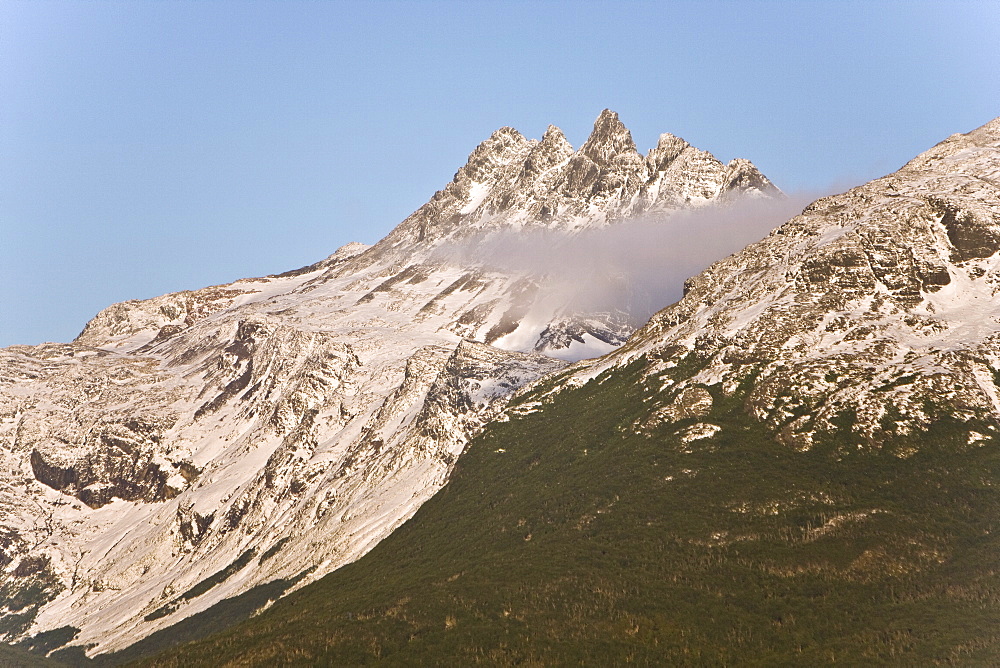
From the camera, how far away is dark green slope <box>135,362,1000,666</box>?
13200 centimetres

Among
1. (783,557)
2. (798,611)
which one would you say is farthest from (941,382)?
(798,611)

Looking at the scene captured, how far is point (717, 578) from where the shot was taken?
15062 cm

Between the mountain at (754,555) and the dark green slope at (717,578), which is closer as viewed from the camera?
the dark green slope at (717,578)

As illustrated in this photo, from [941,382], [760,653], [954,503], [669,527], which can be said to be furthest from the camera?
[941,382]

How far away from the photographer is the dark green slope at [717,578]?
13200 cm

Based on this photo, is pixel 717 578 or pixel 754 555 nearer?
pixel 717 578

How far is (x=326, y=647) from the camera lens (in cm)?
14375

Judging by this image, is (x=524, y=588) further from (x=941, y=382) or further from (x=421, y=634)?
(x=941, y=382)

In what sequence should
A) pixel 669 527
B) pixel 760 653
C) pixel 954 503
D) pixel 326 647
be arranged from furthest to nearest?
pixel 669 527, pixel 954 503, pixel 326 647, pixel 760 653

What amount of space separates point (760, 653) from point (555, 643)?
1107 inches

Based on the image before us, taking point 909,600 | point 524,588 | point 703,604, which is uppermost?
point 524,588

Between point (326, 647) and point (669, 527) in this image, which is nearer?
point (326, 647)

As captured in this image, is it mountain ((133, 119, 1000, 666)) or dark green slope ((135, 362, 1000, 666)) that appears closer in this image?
dark green slope ((135, 362, 1000, 666))

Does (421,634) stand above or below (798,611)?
above
